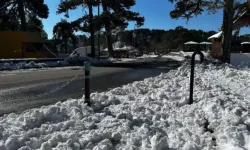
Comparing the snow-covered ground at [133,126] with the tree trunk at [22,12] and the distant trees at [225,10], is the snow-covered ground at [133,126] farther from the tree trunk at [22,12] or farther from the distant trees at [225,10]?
the tree trunk at [22,12]

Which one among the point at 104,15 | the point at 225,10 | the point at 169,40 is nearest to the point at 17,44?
the point at 104,15

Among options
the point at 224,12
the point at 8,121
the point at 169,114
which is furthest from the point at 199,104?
the point at 224,12

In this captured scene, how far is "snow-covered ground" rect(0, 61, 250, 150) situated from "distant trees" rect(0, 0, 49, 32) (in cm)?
4043

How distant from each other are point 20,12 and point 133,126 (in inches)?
1659

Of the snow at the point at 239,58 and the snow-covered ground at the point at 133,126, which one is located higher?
the snow at the point at 239,58

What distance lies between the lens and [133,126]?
4.57 metres

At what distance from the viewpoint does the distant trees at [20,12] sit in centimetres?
4272

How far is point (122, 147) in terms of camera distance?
3762 mm

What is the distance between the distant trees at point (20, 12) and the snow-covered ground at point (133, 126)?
4043cm

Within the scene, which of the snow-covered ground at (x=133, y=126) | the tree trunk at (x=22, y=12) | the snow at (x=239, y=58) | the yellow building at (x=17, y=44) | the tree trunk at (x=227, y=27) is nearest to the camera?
the snow-covered ground at (x=133, y=126)

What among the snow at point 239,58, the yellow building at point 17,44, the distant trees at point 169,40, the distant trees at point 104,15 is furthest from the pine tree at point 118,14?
the distant trees at point 169,40

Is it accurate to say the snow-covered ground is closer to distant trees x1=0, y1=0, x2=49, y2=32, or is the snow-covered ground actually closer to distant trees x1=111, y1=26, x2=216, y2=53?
distant trees x1=0, y1=0, x2=49, y2=32

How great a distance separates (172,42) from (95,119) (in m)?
74.1

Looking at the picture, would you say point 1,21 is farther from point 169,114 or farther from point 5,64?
point 169,114
